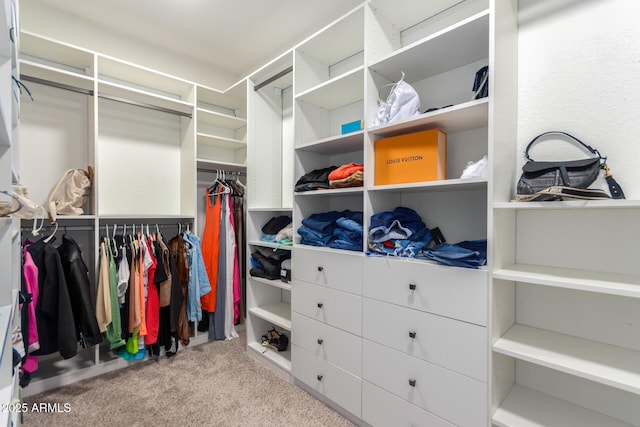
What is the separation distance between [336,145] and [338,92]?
1.27 ft

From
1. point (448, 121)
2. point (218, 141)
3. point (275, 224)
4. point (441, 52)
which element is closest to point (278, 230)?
point (275, 224)

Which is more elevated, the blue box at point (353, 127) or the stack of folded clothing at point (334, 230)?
the blue box at point (353, 127)

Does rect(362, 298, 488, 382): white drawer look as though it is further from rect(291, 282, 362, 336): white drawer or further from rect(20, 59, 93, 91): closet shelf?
rect(20, 59, 93, 91): closet shelf

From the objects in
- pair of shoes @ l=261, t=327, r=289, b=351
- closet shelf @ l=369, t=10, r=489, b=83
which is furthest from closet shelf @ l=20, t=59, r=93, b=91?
pair of shoes @ l=261, t=327, r=289, b=351

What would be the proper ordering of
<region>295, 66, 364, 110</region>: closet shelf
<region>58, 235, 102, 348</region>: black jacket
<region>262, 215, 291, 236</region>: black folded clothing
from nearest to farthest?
<region>295, 66, 364, 110</region>: closet shelf
<region>58, 235, 102, 348</region>: black jacket
<region>262, 215, 291, 236</region>: black folded clothing

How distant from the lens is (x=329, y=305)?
6.56ft

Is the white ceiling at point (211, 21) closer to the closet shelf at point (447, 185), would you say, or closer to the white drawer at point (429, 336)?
the closet shelf at point (447, 185)

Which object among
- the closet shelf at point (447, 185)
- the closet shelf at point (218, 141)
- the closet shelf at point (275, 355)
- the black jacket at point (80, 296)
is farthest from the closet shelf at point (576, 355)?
the closet shelf at point (218, 141)

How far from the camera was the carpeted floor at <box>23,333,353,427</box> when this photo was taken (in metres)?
1.85

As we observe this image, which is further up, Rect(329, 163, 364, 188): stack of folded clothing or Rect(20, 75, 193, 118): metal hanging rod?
Rect(20, 75, 193, 118): metal hanging rod

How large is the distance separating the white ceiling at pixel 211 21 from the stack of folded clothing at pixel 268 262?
1909 millimetres

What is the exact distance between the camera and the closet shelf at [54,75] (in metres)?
2.11

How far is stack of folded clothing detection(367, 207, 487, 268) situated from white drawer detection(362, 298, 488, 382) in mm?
295

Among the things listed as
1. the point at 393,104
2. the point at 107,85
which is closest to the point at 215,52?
the point at 107,85
